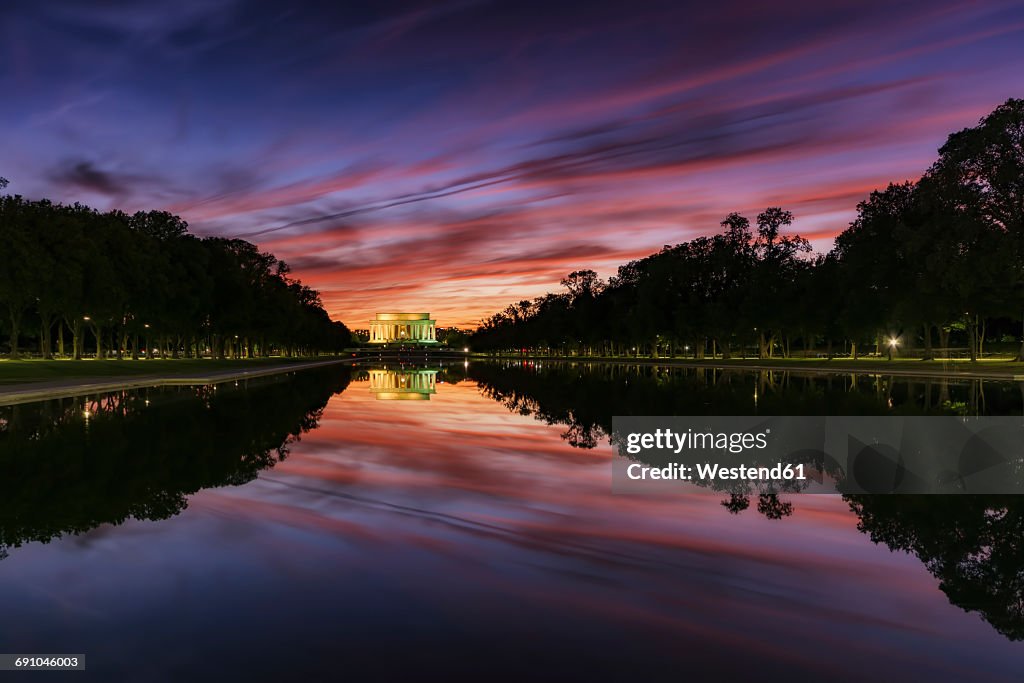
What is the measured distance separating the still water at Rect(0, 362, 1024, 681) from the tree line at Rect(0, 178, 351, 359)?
4548 cm

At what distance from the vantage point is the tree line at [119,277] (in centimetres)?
5344

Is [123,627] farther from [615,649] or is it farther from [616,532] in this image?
[616,532]

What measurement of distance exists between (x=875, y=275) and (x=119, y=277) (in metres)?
65.5

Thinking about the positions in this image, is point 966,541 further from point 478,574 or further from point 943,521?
point 478,574

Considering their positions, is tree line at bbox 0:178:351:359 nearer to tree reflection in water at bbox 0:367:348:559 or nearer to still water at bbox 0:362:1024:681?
tree reflection in water at bbox 0:367:348:559

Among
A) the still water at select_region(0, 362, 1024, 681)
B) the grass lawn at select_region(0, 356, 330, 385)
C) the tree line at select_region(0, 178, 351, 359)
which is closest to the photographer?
the still water at select_region(0, 362, 1024, 681)

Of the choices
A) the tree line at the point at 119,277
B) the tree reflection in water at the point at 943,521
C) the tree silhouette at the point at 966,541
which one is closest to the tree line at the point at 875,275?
the tree reflection in water at the point at 943,521

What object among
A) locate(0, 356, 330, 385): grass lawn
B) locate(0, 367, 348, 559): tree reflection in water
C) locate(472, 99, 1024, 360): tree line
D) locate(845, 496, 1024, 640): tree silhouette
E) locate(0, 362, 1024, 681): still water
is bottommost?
locate(845, 496, 1024, 640): tree silhouette

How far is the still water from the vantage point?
5.85 m

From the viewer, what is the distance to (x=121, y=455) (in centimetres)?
1576

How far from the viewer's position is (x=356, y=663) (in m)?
5.70

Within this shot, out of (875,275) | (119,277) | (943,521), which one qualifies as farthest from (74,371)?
(875,275)

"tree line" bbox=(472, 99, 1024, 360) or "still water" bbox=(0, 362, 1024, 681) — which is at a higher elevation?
"tree line" bbox=(472, 99, 1024, 360)

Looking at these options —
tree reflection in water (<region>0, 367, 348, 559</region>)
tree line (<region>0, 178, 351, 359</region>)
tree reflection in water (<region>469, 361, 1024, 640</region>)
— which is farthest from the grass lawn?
tree reflection in water (<region>469, 361, 1024, 640</region>)
